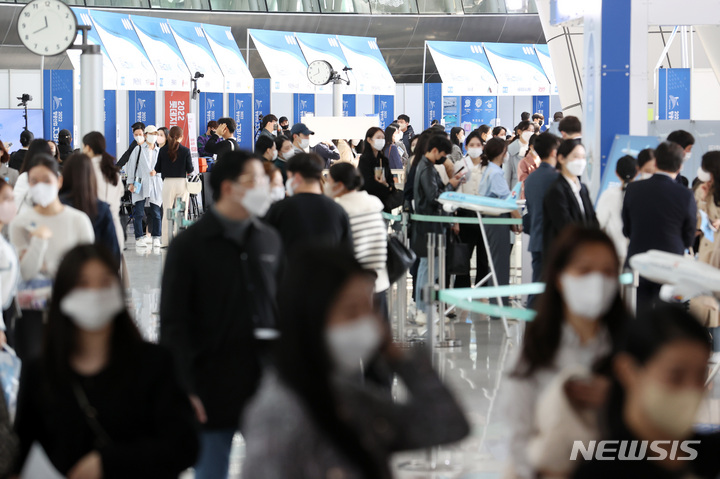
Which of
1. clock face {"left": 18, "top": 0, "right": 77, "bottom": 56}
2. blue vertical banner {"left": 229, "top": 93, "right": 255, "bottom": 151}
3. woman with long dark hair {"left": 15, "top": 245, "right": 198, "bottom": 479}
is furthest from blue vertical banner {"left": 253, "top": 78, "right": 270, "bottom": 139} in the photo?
woman with long dark hair {"left": 15, "top": 245, "right": 198, "bottom": 479}

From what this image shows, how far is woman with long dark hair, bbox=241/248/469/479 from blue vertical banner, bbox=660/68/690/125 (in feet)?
49.1

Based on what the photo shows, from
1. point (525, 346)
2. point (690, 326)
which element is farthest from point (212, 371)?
point (690, 326)

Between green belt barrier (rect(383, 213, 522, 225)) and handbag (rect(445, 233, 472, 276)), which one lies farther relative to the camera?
handbag (rect(445, 233, 472, 276))

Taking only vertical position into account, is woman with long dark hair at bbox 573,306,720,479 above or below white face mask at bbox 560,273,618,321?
below

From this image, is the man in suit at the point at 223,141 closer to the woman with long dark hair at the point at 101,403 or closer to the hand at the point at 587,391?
the woman with long dark hair at the point at 101,403

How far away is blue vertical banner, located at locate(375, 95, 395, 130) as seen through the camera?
26953mm

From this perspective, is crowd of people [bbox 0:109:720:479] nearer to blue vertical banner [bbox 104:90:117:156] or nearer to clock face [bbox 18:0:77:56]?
clock face [bbox 18:0:77:56]

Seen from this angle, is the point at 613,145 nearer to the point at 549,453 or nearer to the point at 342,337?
the point at 549,453

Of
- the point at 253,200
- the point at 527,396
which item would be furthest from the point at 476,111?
the point at 527,396

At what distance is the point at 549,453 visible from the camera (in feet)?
8.29

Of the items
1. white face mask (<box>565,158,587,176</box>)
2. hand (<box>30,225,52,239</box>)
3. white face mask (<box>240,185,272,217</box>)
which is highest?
white face mask (<box>565,158,587,176</box>)

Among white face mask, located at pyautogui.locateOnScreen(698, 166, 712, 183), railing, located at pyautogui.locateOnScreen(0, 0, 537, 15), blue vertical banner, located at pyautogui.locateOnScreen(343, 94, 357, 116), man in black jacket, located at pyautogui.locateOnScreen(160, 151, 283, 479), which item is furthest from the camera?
blue vertical banner, located at pyautogui.locateOnScreen(343, 94, 357, 116)

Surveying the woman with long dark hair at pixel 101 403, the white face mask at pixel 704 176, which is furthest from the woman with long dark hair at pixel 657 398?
the white face mask at pixel 704 176

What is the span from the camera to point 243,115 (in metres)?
24.0
